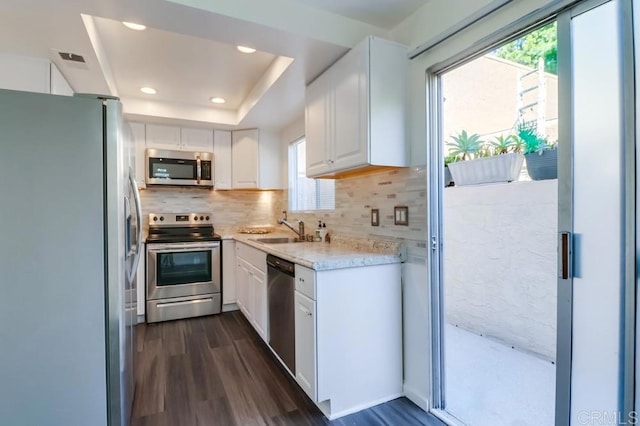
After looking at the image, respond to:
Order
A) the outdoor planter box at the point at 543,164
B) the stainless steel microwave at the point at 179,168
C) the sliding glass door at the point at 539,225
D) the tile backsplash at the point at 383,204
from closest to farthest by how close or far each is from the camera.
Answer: the sliding glass door at the point at 539,225
the tile backsplash at the point at 383,204
the outdoor planter box at the point at 543,164
the stainless steel microwave at the point at 179,168

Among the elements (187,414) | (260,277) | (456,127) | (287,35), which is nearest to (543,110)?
(456,127)

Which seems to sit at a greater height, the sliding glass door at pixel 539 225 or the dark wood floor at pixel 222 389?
the sliding glass door at pixel 539 225

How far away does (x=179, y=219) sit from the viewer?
4.10m

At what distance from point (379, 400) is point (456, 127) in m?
2.06

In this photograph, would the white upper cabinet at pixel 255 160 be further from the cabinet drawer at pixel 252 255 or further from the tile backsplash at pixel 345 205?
the cabinet drawer at pixel 252 255

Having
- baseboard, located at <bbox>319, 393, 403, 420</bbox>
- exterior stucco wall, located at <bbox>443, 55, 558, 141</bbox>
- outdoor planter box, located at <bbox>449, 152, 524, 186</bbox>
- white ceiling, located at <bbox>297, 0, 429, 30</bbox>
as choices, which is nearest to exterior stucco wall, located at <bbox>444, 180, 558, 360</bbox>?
outdoor planter box, located at <bbox>449, 152, 524, 186</bbox>

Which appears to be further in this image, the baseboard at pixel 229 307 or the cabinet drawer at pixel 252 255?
the baseboard at pixel 229 307

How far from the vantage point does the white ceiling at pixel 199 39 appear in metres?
1.68

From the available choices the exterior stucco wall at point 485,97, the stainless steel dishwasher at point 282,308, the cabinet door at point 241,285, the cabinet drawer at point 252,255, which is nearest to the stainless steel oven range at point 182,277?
the cabinet door at point 241,285

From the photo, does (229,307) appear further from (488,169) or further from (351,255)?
(488,169)

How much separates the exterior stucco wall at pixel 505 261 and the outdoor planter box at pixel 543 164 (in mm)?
308

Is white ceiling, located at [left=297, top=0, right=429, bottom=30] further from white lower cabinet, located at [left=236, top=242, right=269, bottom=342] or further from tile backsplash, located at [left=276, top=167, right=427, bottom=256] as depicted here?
white lower cabinet, located at [left=236, top=242, right=269, bottom=342]

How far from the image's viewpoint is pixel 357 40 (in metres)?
2.03

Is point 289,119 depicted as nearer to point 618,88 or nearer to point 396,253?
point 396,253
